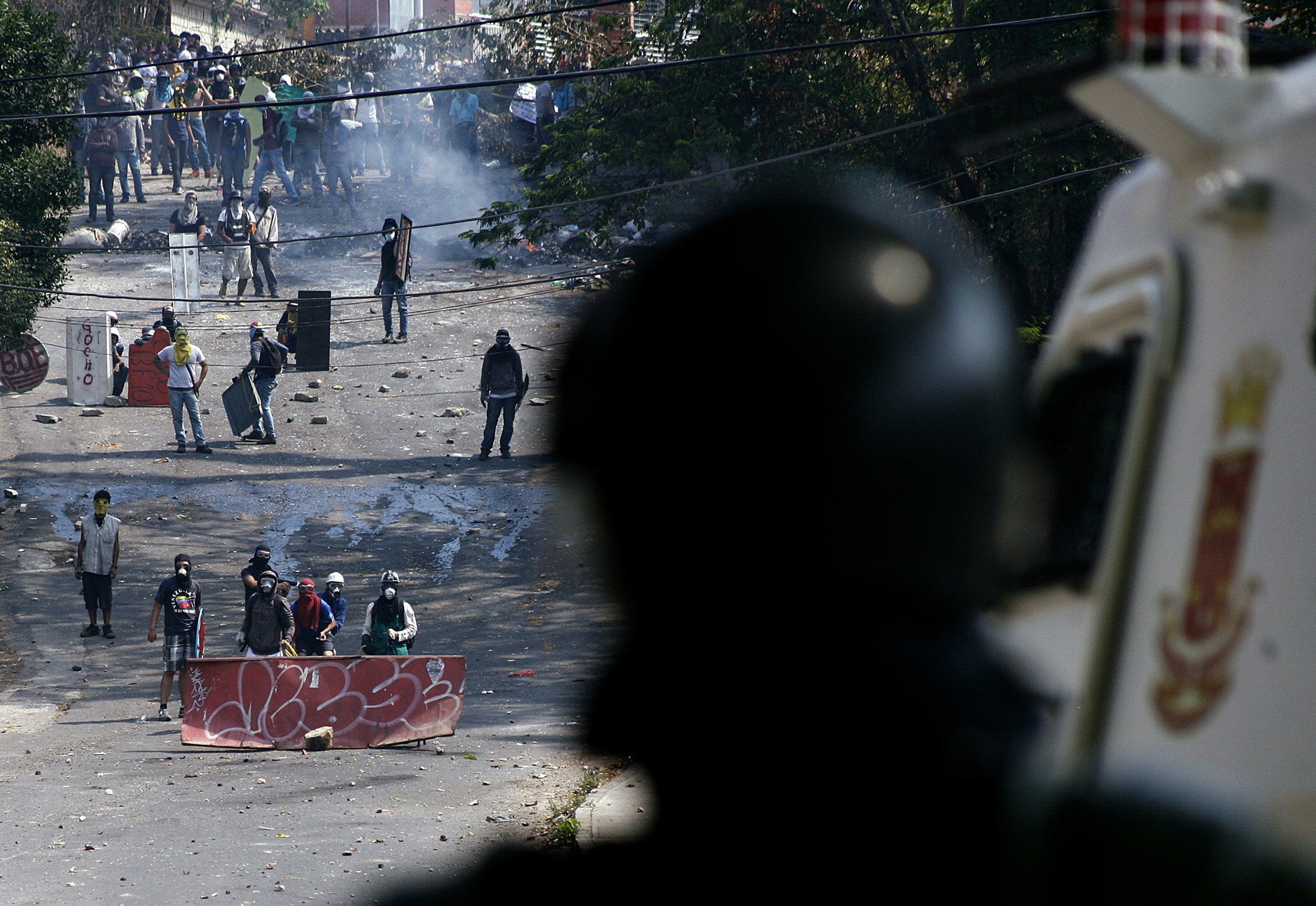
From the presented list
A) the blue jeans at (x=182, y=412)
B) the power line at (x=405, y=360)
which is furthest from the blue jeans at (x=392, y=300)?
the blue jeans at (x=182, y=412)

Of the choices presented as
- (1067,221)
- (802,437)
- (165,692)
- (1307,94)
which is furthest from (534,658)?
(1307,94)

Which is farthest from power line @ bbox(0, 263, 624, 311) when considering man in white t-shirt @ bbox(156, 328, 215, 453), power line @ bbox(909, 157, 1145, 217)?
power line @ bbox(909, 157, 1145, 217)

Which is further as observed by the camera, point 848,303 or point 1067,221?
point 1067,221

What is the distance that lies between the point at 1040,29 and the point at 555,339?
9603 mm

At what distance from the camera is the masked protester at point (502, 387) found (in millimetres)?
17188

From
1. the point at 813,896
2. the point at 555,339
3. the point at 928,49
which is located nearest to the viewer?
the point at 813,896

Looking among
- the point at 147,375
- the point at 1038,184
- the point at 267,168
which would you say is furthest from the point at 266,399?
the point at 1038,184

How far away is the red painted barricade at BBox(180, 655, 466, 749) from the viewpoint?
1034 cm

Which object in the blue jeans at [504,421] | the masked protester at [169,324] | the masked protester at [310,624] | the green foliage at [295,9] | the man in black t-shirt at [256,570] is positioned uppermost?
the green foliage at [295,9]

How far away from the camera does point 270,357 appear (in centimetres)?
1780

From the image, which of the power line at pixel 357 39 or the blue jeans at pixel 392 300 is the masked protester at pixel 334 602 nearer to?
the power line at pixel 357 39

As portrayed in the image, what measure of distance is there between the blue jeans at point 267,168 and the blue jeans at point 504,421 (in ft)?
35.4

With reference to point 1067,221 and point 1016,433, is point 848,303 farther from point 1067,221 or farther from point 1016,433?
point 1067,221

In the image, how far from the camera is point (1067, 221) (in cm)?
1302
